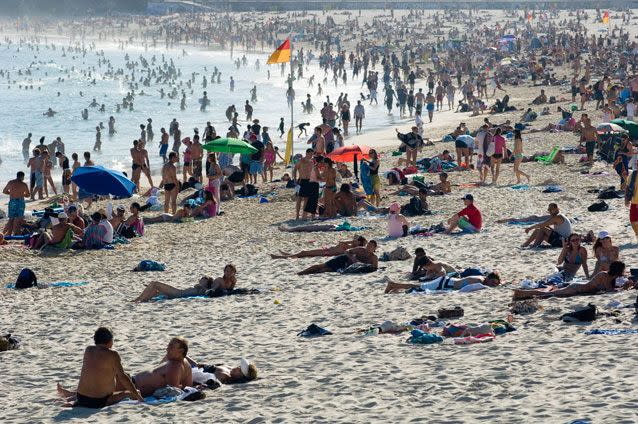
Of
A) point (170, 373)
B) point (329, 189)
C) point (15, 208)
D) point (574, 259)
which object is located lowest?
point (170, 373)

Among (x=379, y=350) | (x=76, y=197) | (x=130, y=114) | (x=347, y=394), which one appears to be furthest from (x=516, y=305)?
(x=130, y=114)

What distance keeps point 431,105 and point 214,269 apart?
72.1ft

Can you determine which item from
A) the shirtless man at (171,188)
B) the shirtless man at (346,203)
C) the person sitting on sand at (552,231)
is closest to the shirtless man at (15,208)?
the shirtless man at (171,188)

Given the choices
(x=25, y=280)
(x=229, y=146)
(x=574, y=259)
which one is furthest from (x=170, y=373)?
(x=229, y=146)

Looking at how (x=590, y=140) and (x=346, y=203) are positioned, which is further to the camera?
(x=590, y=140)

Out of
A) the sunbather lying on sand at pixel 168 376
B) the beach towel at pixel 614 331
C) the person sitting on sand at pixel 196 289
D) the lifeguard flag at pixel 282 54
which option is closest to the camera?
the sunbather lying on sand at pixel 168 376

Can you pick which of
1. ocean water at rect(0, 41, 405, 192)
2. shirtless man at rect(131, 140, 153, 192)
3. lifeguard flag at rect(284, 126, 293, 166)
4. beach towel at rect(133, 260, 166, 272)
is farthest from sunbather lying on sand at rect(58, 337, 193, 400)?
ocean water at rect(0, 41, 405, 192)

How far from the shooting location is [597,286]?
11305mm

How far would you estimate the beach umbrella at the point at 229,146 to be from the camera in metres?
20.2

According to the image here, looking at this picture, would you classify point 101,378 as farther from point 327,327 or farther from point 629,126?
point 629,126

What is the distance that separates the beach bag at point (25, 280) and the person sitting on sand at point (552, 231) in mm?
5929

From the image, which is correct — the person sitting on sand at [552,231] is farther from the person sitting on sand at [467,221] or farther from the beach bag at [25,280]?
the beach bag at [25,280]

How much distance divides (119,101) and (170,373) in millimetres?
45892

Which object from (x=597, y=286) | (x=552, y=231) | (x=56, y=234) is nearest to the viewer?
(x=597, y=286)
